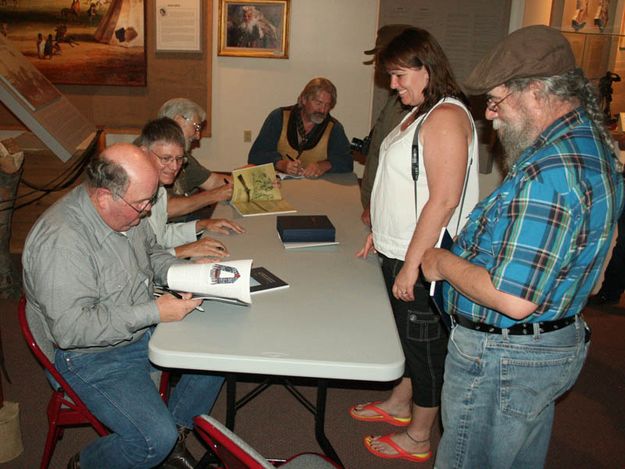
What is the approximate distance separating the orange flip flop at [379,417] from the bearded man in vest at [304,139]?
1.59 meters

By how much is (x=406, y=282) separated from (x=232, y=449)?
1.03 meters

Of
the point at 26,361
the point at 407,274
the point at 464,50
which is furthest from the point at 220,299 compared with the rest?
the point at 464,50

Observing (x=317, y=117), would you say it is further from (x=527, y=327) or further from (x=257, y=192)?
(x=527, y=327)

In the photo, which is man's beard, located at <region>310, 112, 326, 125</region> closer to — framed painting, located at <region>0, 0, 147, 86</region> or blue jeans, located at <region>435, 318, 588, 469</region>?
blue jeans, located at <region>435, 318, 588, 469</region>

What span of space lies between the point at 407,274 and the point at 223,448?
0.99m

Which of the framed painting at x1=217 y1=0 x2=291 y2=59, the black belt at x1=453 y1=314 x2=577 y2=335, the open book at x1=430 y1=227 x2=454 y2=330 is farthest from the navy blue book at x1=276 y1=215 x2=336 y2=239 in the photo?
the framed painting at x1=217 y1=0 x2=291 y2=59

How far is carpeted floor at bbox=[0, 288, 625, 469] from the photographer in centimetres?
252

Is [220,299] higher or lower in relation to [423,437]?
higher

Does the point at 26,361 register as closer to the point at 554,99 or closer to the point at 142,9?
the point at 554,99

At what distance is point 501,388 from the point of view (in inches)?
60.0

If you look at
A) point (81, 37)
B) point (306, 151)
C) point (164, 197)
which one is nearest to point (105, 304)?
point (164, 197)

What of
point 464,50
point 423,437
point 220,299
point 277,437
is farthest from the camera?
point 464,50

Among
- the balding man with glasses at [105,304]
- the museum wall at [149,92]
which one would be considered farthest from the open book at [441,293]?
the museum wall at [149,92]

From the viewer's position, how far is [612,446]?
268 cm
